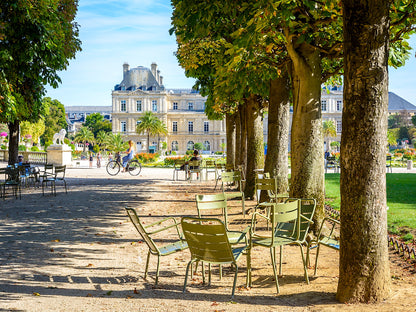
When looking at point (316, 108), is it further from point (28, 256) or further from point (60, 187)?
point (60, 187)

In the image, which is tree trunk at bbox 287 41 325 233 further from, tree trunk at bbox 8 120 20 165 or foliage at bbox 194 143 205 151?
foliage at bbox 194 143 205 151

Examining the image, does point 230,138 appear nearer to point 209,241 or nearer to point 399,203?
point 399,203

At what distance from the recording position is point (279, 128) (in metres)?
9.62

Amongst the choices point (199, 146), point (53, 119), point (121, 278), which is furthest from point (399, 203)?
point (53, 119)

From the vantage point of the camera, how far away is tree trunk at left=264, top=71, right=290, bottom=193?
376 inches

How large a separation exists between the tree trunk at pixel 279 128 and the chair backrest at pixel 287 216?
4.49 m

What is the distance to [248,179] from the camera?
40.2 ft

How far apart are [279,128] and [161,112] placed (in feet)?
234

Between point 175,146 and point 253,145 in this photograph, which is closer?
point 253,145

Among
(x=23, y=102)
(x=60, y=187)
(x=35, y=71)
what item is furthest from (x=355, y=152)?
(x=60, y=187)

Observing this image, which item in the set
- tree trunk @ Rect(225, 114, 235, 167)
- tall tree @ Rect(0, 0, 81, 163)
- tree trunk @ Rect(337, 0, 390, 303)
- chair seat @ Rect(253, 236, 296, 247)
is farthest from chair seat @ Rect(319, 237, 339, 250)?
tree trunk @ Rect(225, 114, 235, 167)

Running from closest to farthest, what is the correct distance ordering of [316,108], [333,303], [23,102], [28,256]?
[333,303], [28,256], [316,108], [23,102]

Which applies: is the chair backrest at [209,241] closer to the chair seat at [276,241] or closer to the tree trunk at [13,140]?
the chair seat at [276,241]

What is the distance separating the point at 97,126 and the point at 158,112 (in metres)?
18.4
